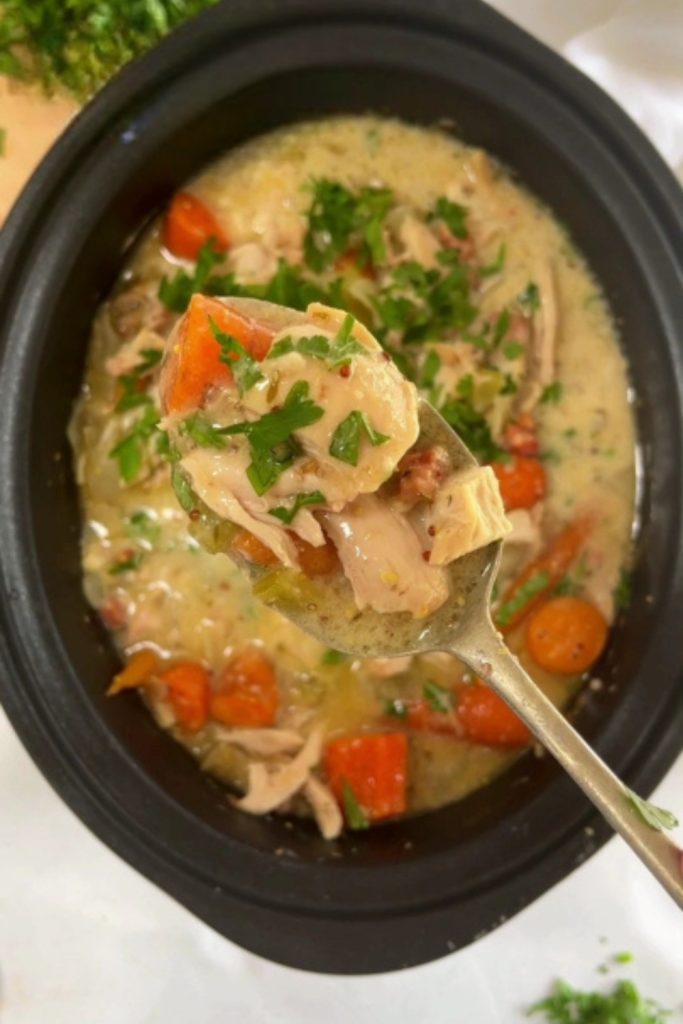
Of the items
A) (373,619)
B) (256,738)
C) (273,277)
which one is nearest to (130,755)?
(256,738)

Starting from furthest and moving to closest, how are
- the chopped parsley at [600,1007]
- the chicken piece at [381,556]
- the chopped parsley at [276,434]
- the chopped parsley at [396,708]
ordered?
the chopped parsley at [396,708] → the chopped parsley at [600,1007] → the chicken piece at [381,556] → the chopped parsley at [276,434]

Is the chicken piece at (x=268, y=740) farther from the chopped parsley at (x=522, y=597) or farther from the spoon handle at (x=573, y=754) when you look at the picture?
the spoon handle at (x=573, y=754)

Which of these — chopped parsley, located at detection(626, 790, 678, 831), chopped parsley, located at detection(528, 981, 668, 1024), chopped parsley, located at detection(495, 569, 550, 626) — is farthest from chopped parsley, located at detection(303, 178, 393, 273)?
chopped parsley, located at detection(528, 981, 668, 1024)

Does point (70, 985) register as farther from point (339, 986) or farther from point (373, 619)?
point (373, 619)

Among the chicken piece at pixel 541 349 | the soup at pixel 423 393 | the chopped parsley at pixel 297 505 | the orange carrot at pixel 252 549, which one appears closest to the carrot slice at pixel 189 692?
the soup at pixel 423 393

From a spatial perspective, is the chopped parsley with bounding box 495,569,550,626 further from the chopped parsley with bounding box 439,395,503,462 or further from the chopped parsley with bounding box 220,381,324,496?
the chopped parsley with bounding box 220,381,324,496

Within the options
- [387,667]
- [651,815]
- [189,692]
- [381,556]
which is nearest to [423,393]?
[387,667]
